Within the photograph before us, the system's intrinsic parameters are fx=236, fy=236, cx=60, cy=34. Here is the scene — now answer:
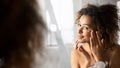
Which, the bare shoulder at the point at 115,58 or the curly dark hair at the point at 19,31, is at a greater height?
the curly dark hair at the point at 19,31

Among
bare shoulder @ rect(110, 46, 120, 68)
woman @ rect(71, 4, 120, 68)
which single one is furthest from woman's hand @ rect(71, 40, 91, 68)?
bare shoulder @ rect(110, 46, 120, 68)

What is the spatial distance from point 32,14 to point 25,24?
0.05 ft

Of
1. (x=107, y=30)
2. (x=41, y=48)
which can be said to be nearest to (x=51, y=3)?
(x=107, y=30)

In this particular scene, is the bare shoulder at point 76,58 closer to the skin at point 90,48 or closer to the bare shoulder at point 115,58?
the skin at point 90,48

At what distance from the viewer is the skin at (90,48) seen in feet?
3.90

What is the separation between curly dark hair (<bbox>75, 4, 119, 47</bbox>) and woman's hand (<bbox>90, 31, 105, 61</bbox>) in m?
0.03

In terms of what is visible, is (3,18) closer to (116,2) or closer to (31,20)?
(31,20)

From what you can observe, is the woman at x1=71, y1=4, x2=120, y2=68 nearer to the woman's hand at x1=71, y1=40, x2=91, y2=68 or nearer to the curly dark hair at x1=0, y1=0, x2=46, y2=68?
the woman's hand at x1=71, y1=40, x2=91, y2=68

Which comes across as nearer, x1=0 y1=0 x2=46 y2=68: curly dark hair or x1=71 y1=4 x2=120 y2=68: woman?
x1=0 y1=0 x2=46 y2=68: curly dark hair

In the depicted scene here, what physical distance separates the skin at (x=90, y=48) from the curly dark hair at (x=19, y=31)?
92 centimetres

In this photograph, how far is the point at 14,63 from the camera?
0.90ft

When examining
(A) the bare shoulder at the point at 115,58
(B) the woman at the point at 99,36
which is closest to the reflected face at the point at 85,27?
(B) the woman at the point at 99,36

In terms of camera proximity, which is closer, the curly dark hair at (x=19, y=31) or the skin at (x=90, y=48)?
the curly dark hair at (x=19, y=31)

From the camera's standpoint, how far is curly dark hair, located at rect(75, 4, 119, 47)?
1189mm
